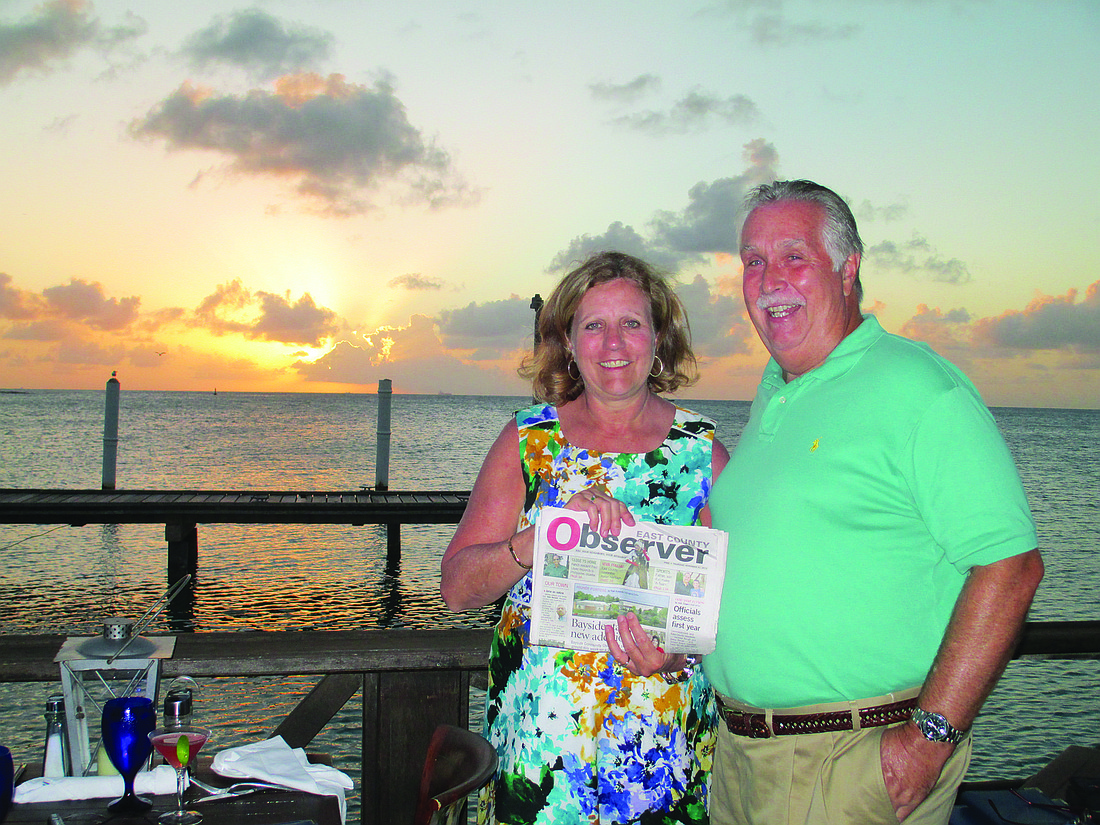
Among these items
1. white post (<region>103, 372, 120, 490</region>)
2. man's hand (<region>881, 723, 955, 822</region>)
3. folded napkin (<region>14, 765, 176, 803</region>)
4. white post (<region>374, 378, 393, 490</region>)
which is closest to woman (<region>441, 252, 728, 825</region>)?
man's hand (<region>881, 723, 955, 822</region>)

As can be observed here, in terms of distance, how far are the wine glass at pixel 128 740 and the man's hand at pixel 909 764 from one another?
1.52m

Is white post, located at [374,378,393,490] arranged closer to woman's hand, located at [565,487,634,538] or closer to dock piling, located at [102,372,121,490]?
dock piling, located at [102,372,121,490]

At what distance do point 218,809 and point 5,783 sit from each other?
0.42 m

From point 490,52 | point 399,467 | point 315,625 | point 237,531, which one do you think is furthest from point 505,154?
point 399,467

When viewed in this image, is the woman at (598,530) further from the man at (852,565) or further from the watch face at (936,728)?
the watch face at (936,728)

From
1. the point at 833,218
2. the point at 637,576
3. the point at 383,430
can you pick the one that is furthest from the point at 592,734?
the point at 383,430

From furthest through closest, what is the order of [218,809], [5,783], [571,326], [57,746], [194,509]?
[194,509]
[571,326]
[57,746]
[218,809]
[5,783]

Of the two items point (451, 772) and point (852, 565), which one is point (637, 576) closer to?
point (852, 565)

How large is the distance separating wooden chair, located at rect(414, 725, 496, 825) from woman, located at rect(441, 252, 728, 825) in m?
0.18

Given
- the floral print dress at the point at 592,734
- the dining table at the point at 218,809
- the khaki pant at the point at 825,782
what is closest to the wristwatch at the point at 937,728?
the khaki pant at the point at 825,782

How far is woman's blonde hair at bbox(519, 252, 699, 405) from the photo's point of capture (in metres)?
2.14

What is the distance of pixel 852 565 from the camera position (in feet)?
5.24

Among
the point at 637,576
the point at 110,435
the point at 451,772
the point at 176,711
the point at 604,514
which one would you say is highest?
the point at 604,514

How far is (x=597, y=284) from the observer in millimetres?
2121
